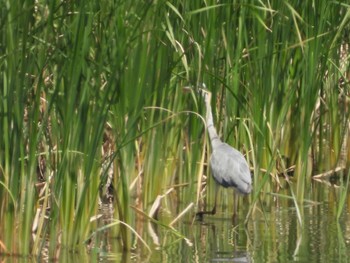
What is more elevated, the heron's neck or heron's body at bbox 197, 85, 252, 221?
the heron's neck

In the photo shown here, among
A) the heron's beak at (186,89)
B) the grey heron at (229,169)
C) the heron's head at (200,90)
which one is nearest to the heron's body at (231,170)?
the grey heron at (229,169)

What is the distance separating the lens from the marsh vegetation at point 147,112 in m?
5.81

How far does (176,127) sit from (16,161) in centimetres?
214

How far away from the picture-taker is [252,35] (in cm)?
827

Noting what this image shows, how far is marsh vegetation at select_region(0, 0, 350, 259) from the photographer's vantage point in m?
5.81

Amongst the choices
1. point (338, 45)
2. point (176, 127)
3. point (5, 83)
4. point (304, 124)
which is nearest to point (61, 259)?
point (5, 83)

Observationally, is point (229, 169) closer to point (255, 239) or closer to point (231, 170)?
point (231, 170)

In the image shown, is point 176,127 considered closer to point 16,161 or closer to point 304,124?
point 304,124

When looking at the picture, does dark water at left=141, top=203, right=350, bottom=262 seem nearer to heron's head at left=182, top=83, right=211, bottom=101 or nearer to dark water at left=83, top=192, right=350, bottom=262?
dark water at left=83, top=192, right=350, bottom=262

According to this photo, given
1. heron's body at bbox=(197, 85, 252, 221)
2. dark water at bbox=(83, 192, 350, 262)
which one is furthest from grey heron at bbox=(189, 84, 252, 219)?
dark water at bbox=(83, 192, 350, 262)

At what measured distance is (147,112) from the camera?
7.10 meters

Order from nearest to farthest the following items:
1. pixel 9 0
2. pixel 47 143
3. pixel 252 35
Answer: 1. pixel 9 0
2. pixel 47 143
3. pixel 252 35

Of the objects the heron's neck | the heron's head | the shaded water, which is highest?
the heron's head

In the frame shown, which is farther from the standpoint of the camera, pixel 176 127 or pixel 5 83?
pixel 176 127
